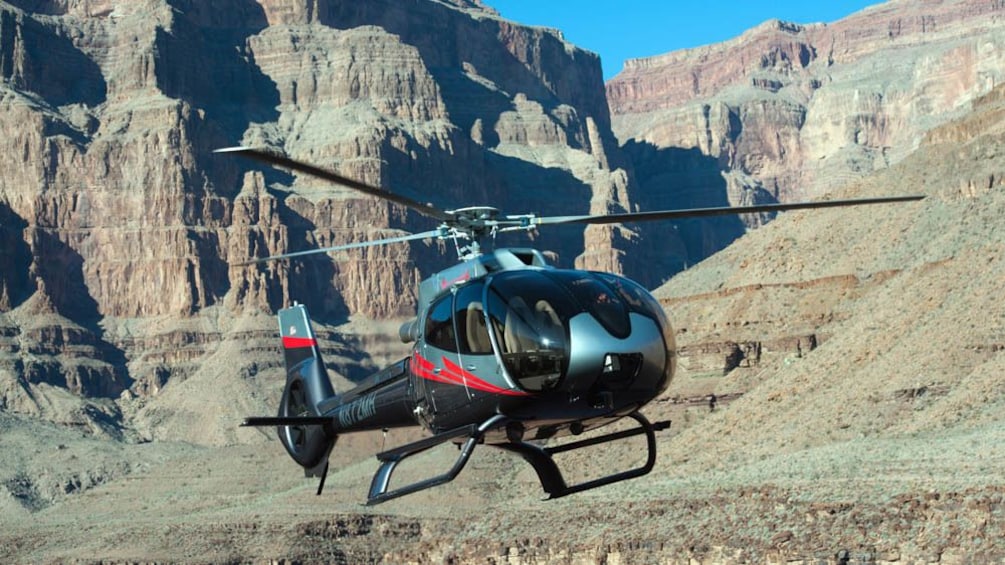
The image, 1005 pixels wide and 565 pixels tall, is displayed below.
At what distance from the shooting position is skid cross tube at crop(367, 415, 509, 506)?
121ft

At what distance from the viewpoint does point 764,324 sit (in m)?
137

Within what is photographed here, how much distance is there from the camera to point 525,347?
36.4 metres

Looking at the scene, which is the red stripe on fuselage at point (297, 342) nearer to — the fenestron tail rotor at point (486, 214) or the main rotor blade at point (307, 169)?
the fenestron tail rotor at point (486, 214)

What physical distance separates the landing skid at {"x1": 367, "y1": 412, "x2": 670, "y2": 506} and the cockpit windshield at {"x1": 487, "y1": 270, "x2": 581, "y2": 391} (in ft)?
4.24

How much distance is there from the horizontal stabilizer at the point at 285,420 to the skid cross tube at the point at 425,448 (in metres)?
2.56

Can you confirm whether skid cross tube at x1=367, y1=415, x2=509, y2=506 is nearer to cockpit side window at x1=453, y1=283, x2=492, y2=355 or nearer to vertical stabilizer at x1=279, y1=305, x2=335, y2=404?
cockpit side window at x1=453, y1=283, x2=492, y2=355

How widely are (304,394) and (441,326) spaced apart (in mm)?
11606

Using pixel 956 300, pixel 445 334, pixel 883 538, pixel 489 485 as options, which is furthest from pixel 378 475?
pixel 489 485

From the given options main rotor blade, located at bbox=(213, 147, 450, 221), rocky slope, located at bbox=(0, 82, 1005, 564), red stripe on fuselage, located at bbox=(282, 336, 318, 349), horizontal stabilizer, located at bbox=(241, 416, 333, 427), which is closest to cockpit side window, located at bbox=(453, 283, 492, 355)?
main rotor blade, located at bbox=(213, 147, 450, 221)

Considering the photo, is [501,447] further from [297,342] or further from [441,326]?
[297,342]

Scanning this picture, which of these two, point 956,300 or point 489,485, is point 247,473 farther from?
point 956,300

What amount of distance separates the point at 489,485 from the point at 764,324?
855 inches

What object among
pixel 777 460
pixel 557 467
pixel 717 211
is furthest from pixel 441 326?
pixel 777 460

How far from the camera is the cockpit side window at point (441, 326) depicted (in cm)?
3822
